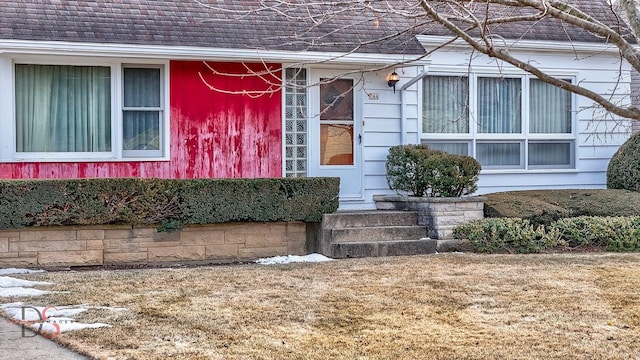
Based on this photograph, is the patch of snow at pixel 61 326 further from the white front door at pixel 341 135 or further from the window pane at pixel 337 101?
the window pane at pixel 337 101

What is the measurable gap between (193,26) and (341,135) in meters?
3.00

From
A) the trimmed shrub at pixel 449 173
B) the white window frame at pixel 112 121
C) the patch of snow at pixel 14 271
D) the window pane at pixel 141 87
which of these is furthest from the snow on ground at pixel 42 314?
the trimmed shrub at pixel 449 173

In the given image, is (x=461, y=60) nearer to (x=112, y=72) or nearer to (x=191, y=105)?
(x=191, y=105)

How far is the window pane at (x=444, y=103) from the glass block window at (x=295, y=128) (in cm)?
217

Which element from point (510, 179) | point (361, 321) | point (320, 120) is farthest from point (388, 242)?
point (361, 321)

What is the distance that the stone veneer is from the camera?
11.9 metres

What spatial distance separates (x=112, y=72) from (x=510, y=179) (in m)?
7.05

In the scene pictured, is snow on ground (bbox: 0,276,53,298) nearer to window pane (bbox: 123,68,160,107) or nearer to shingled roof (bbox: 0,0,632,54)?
shingled roof (bbox: 0,0,632,54)

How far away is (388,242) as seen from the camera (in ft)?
38.0

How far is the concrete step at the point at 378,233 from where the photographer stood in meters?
11.5

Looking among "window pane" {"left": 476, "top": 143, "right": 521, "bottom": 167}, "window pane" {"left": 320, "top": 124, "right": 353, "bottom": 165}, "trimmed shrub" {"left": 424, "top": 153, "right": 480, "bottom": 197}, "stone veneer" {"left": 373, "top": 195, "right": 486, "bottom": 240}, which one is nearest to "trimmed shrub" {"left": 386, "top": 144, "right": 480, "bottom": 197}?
"trimmed shrub" {"left": 424, "top": 153, "right": 480, "bottom": 197}

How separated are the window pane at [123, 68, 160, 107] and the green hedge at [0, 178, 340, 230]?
1.90 m

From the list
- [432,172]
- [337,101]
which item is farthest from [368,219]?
[337,101]

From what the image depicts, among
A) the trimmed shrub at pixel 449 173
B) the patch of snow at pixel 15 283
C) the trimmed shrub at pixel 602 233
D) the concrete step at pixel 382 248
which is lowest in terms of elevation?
the patch of snow at pixel 15 283
